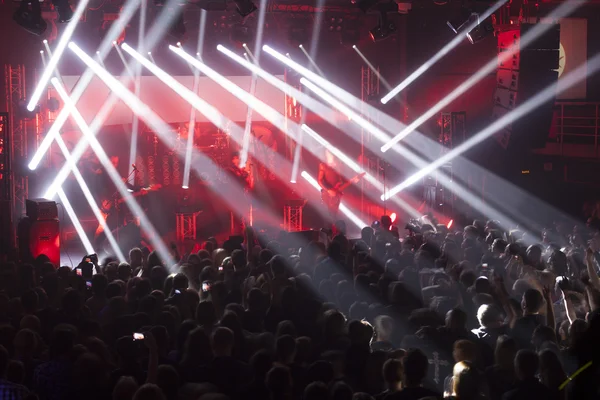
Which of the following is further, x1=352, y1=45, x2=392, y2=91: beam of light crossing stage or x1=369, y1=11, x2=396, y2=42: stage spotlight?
x1=352, y1=45, x2=392, y2=91: beam of light crossing stage

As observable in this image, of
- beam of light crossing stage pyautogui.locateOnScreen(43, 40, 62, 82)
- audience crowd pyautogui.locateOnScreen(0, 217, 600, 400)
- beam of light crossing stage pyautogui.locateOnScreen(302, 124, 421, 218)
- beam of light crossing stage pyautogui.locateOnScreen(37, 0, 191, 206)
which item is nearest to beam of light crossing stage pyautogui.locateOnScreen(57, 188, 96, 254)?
beam of light crossing stage pyautogui.locateOnScreen(37, 0, 191, 206)

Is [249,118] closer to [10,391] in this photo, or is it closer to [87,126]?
[87,126]

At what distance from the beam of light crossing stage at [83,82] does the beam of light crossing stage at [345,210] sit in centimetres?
494

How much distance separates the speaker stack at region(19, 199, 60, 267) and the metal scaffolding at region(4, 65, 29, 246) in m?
2.89

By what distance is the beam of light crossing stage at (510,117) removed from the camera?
12.5 metres

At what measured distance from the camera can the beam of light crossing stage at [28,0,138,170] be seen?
14062mm

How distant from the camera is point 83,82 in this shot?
602 inches

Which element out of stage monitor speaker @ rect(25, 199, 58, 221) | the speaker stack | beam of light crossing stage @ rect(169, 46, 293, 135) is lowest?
the speaker stack

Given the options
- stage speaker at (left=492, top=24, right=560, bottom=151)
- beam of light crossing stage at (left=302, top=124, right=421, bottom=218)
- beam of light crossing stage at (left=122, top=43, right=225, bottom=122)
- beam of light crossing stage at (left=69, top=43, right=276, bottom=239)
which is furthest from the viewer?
beam of light crossing stage at (left=302, top=124, right=421, bottom=218)

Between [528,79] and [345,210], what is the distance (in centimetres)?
539

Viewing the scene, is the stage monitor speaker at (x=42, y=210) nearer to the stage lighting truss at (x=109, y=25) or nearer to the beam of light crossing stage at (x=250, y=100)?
the stage lighting truss at (x=109, y=25)

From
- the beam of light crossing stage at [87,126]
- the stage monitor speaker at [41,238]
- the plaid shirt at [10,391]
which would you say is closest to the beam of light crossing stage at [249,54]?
the beam of light crossing stage at [87,126]

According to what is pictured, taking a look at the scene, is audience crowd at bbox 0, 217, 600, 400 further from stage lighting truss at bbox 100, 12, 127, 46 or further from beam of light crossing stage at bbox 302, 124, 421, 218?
beam of light crossing stage at bbox 302, 124, 421, 218

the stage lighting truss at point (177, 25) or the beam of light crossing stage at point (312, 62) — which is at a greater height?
the stage lighting truss at point (177, 25)
